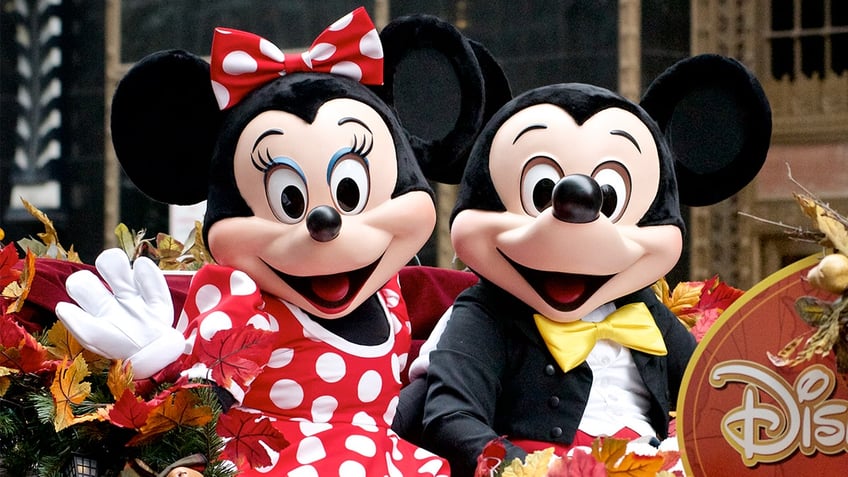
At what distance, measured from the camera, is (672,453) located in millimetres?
1414

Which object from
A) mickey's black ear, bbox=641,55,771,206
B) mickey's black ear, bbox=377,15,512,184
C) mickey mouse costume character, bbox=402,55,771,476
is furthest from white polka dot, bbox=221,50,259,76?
mickey's black ear, bbox=641,55,771,206

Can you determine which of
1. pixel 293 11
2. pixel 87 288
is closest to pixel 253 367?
pixel 87 288

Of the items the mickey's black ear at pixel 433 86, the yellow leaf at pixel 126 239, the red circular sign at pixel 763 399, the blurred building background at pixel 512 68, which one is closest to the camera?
the red circular sign at pixel 763 399

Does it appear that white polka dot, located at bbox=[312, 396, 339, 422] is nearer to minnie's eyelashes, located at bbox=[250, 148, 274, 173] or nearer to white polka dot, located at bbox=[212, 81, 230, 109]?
minnie's eyelashes, located at bbox=[250, 148, 274, 173]

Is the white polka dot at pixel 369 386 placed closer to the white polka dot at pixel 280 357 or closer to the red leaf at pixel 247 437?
the white polka dot at pixel 280 357

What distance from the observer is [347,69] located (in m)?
1.74

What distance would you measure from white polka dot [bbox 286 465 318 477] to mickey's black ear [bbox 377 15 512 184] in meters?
0.58

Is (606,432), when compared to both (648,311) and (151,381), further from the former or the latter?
(151,381)

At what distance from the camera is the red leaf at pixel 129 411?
52.9 inches

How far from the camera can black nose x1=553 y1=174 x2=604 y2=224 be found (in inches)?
59.4

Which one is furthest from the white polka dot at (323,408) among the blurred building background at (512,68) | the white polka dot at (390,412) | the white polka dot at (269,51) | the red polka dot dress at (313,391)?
the blurred building background at (512,68)

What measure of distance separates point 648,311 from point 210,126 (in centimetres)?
78

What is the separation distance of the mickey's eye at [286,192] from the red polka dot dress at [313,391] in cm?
11

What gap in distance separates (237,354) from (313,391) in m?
0.24
